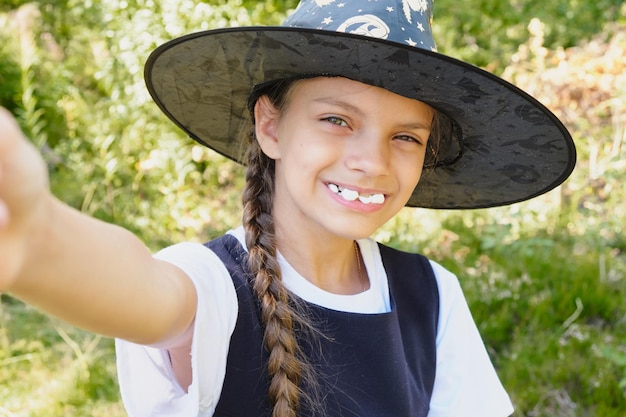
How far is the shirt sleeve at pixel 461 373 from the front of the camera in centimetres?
183

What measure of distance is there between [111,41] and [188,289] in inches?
143

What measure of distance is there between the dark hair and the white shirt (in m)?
0.06

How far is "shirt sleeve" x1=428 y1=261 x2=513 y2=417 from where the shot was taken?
1833mm

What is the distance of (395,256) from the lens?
1922 mm

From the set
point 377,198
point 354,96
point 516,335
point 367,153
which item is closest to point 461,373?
point 377,198

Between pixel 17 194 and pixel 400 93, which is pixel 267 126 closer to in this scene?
pixel 400 93

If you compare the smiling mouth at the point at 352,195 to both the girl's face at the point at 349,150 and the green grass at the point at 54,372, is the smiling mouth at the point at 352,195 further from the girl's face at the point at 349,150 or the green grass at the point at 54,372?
the green grass at the point at 54,372

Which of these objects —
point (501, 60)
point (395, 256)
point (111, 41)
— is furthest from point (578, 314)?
point (501, 60)

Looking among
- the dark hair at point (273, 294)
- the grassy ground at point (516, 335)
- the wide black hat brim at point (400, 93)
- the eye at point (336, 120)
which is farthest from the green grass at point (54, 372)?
the eye at point (336, 120)

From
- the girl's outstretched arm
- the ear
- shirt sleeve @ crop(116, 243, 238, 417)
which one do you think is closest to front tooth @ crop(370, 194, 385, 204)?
the ear

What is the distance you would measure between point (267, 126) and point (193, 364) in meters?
0.67

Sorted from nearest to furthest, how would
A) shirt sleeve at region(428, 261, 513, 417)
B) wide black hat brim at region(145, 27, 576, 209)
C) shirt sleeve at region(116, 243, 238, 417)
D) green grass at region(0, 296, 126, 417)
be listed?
shirt sleeve at region(116, 243, 238, 417), wide black hat brim at region(145, 27, 576, 209), shirt sleeve at region(428, 261, 513, 417), green grass at region(0, 296, 126, 417)

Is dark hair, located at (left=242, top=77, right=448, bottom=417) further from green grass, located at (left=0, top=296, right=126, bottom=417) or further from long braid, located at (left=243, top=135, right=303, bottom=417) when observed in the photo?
green grass, located at (left=0, top=296, right=126, bottom=417)

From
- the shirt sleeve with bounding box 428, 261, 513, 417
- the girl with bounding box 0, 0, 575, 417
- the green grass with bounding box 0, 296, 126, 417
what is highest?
the girl with bounding box 0, 0, 575, 417
